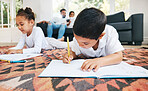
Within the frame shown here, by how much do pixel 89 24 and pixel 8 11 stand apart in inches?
193

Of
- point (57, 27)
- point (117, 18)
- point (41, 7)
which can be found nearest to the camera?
point (57, 27)

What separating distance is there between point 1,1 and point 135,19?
466cm

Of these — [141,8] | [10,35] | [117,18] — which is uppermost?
[141,8]

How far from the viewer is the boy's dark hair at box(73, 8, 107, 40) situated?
0.52 m

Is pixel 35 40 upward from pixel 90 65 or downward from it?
upward

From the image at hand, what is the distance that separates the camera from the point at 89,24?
52cm

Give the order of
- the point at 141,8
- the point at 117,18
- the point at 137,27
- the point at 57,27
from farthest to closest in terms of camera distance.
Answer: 1. the point at 141,8
2. the point at 117,18
3. the point at 57,27
4. the point at 137,27

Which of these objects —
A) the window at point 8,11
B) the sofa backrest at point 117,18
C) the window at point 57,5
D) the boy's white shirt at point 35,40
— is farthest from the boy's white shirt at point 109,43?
the window at point 8,11

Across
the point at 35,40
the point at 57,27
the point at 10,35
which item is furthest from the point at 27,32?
the point at 10,35

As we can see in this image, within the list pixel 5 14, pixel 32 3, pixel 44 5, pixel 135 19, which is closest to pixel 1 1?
pixel 5 14

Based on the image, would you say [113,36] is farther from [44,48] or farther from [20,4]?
[20,4]

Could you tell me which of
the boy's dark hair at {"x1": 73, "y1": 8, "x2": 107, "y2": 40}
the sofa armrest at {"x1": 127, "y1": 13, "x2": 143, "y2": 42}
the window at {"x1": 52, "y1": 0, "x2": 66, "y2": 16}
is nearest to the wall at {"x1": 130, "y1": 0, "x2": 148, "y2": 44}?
the sofa armrest at {"x1": 127, "y1": 13, "x2": 143, "y2": 42}

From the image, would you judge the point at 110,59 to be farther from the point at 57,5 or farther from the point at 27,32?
the point at 57,5

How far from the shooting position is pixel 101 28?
21.9 inches
